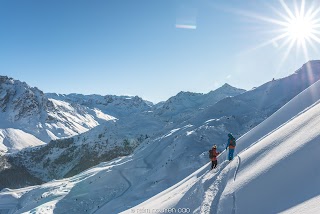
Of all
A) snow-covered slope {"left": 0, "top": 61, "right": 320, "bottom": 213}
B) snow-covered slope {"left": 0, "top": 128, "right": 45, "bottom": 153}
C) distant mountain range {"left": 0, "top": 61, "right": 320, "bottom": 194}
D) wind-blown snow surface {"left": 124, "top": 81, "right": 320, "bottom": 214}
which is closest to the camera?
wind-blown snow surface {"left": 124, "top": 81, "right": 320, "bottom": 214}

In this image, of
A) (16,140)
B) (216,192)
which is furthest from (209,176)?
(16,140)

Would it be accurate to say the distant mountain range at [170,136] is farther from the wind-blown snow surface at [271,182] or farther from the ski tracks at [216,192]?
the wind-blown snow surface at [271,182]

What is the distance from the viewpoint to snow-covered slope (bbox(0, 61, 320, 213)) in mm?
10578

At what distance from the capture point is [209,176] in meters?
16.7

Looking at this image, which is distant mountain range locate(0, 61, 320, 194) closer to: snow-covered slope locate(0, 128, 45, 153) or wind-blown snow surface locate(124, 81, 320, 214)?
wind-blown snow surface locate(124, 81, 320, 214)

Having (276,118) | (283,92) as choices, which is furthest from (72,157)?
(276,118)

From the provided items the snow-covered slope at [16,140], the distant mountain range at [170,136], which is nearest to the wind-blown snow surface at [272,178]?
the distant mountain range at [170,136]

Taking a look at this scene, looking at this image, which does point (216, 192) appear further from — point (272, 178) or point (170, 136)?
point (170, 136)

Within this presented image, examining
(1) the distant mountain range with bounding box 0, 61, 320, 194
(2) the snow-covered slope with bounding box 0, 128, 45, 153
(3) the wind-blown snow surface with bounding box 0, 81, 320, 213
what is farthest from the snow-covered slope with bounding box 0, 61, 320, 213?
(2) the snow-covered slope with bounding box 0, 128, 45, 153

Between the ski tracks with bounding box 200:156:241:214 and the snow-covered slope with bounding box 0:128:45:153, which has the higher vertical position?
the snow-covered slope with bounding box 0:128:45:153

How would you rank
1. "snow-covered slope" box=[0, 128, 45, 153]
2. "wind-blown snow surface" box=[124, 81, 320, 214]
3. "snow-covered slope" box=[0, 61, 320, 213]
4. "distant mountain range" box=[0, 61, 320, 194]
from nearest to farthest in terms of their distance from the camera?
"wind-blown snow surface" box=[124, 81, 320, 214] → "snow-covered slope" box=[0, 61, 320, 213] → "distant mountain range" box=[0, 61, 320, 194] → "snow-covered slope" box=[0, 128, 45, 153]

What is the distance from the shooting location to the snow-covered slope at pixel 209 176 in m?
10.6

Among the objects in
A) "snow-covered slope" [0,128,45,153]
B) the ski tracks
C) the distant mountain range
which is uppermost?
"snow-covered slope" [0,128,45,153]

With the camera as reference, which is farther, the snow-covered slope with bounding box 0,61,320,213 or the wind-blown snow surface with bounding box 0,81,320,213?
the snow-covered slope with bounding box 0,61,320,213
